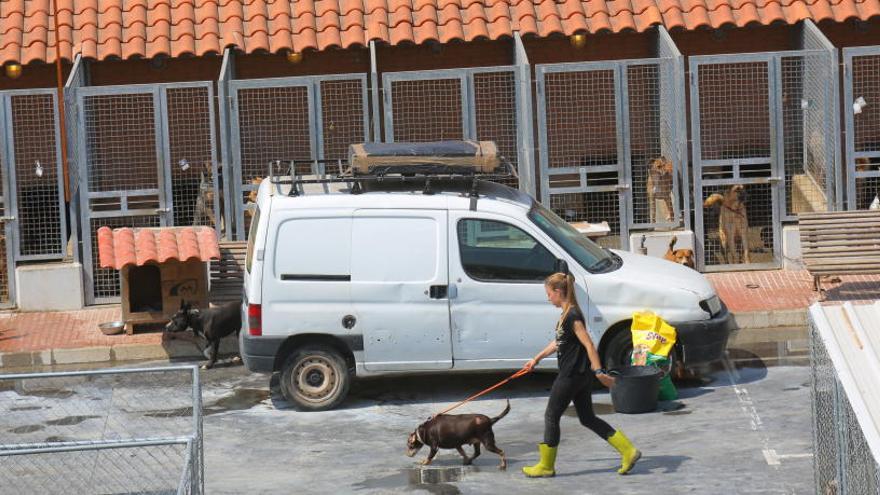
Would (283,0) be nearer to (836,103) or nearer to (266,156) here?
(266,156)

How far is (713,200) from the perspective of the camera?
1766cm

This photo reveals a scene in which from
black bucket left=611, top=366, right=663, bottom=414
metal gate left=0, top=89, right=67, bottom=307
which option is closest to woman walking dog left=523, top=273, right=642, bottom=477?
black bucket left=611, top=366, right=663, bottom=414

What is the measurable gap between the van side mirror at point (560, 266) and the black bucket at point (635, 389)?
99 cm

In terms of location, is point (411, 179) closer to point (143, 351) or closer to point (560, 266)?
point (560, 266)

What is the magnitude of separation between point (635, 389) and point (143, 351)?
5.76 m

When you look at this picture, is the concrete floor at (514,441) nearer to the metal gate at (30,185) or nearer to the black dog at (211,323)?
the black dog at (211,323)

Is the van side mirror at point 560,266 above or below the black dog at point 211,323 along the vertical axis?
above

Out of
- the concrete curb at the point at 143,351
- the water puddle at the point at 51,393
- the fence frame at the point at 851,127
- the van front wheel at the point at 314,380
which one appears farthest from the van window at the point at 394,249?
the fence frame at the point at 851,127

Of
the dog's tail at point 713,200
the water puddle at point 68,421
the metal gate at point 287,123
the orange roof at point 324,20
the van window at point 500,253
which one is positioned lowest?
the water puddle at point 68,421

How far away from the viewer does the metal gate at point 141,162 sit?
17297mm

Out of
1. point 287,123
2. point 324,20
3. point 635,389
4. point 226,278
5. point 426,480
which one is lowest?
point 426,480

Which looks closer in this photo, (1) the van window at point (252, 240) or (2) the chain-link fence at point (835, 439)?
(2) the chain-link fence at point (835, 439)

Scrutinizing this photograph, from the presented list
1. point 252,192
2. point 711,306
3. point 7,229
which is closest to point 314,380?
point 711,306

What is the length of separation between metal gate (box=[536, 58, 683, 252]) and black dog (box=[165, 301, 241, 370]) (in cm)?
453
